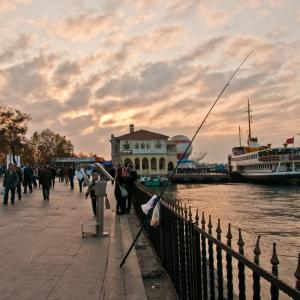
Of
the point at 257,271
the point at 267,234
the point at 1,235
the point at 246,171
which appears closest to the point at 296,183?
the point at 246,171

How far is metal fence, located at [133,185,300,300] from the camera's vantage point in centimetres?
295

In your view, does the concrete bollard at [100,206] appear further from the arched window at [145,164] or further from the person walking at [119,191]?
the arched window at [145,164]

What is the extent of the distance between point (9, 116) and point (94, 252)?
205 feet

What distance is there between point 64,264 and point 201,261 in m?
3.32

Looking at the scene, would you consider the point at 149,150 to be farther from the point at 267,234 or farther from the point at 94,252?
the point at 94,252

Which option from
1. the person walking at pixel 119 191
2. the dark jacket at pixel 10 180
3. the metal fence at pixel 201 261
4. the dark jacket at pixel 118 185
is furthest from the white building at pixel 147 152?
the metal fence at pixel 201 261

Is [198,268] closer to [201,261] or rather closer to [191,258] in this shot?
[201,261]

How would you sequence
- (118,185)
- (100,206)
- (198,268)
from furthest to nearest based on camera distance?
→ (118,185) → (100,206) → (198,268)

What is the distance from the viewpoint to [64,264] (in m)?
7.31

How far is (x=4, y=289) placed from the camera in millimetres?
5812

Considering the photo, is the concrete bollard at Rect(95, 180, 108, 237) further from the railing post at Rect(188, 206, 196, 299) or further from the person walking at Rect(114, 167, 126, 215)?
the railing post at Rect(188, 206, 196, 299)

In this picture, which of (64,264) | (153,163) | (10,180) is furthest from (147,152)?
(64,264)

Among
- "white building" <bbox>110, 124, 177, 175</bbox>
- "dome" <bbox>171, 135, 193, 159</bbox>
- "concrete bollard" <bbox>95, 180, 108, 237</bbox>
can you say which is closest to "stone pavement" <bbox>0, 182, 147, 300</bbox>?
"concrete bollard" <bbox>95, 180, 108, 237</bbox>

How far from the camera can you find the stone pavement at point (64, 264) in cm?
579
